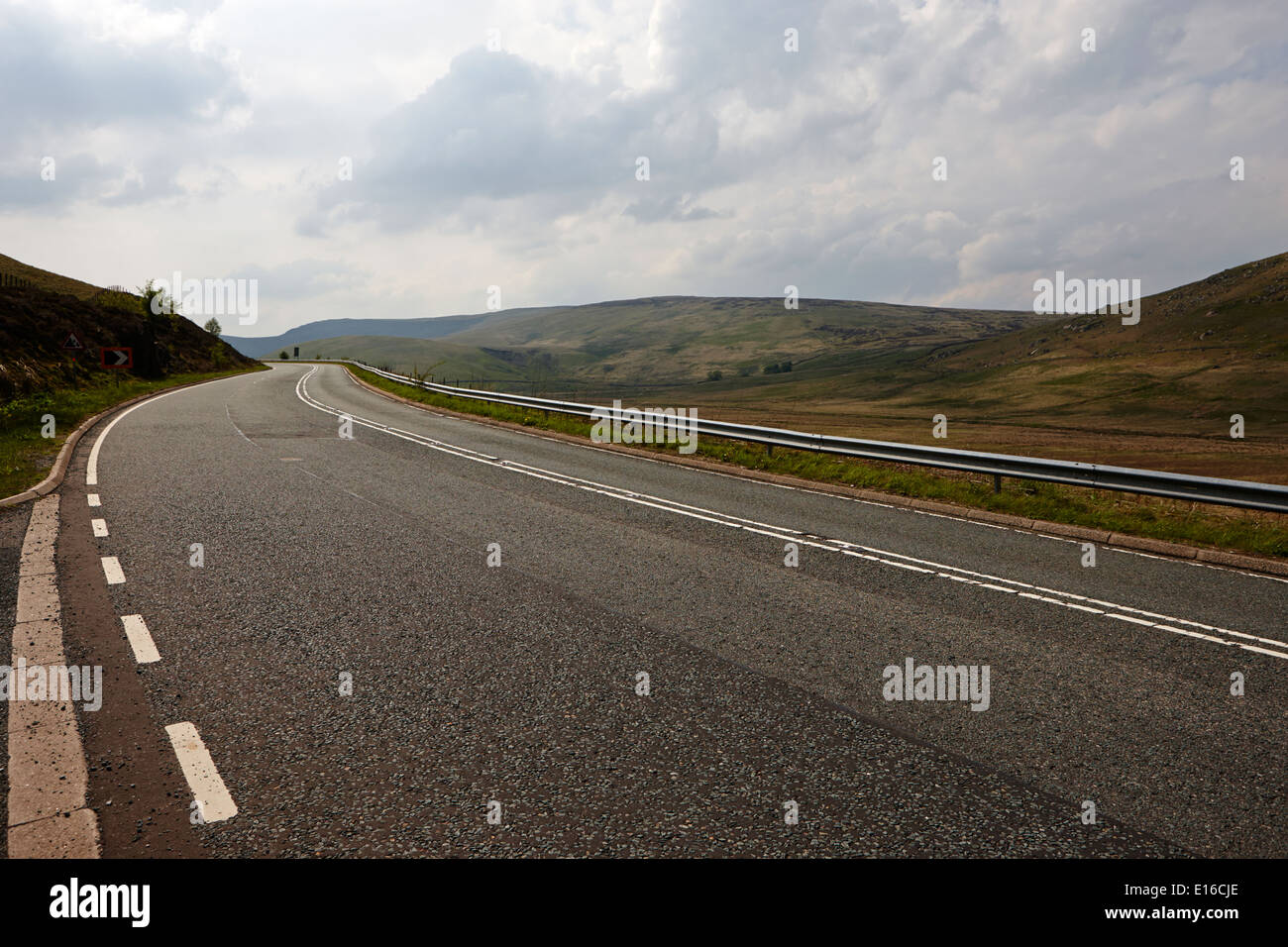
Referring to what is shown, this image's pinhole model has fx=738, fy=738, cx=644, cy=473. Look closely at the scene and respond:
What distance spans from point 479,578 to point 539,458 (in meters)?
8.53

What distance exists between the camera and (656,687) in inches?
188

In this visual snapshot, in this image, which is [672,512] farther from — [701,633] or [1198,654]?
[1198,654]

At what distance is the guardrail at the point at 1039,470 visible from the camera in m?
9.85

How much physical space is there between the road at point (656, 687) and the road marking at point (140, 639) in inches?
2.6

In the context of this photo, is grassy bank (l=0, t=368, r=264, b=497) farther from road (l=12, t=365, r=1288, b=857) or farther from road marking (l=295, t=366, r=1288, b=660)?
road marking (l=295, t=366, r=1288, b=660)

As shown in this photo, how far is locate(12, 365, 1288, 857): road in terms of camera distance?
339cm

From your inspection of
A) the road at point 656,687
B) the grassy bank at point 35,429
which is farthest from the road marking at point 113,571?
the grassy bank at point 35,429

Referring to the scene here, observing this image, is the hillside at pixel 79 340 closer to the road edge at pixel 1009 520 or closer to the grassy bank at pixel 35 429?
the grassy bank at pixel 35 429

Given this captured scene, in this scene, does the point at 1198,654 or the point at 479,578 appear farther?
the point at 479,578

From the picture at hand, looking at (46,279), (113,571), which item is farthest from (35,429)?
(46,279)

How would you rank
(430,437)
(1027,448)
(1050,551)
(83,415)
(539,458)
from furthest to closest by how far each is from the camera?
(1027,448)
(83,415)
(430,437)
(539,458)
(1050,551)

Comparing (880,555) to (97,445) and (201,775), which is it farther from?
(97,445)

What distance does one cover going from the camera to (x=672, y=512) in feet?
34.3
